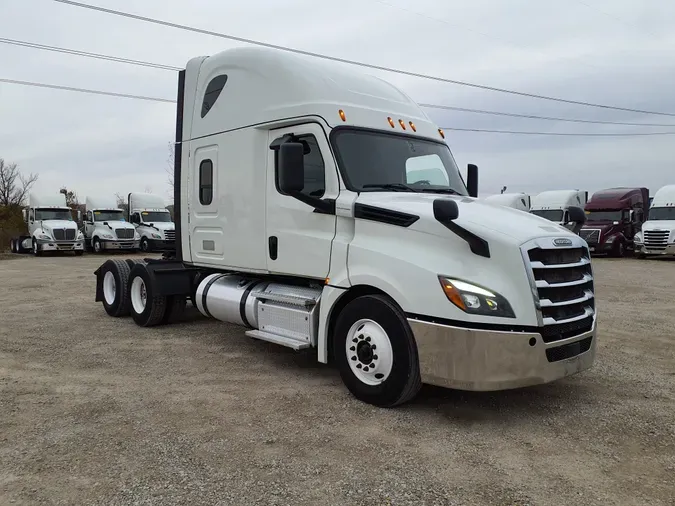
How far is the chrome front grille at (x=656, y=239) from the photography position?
2234 centimetres

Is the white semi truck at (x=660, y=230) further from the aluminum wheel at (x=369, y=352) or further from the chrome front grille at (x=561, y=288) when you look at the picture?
the aluminum wheel at (x=369, y=352)

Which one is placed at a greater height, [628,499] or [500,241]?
[500,241]

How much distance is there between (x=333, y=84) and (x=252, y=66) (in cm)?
119

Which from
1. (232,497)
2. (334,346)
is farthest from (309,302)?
(232,497)

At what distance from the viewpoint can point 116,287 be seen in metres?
9.06

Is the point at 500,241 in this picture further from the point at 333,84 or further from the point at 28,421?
the point at 28,421

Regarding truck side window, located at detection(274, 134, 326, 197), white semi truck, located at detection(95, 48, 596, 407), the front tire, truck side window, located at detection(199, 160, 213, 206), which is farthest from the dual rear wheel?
the front tire

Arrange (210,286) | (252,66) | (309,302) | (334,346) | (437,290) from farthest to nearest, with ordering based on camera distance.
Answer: (210,286) < (252,66) < (309,302) < (334,346) < (437,290)

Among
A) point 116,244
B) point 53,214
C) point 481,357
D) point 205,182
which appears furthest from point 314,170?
point 53,214

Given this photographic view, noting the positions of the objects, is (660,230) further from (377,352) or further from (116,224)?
(116,224)

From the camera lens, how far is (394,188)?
5.47 meters

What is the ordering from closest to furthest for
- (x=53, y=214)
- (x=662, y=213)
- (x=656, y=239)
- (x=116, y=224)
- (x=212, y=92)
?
(x=212, y=92), (x=656, y=239), (x=662, y=213), (x=53, y=214), (x=116, y=224)

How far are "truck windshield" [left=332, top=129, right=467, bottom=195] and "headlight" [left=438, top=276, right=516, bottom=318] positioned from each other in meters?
1.57

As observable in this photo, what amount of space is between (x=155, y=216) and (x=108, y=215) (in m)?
2.38
